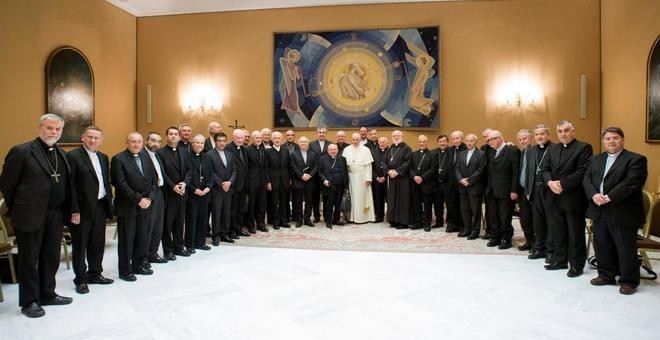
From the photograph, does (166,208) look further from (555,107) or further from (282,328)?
(555,107)

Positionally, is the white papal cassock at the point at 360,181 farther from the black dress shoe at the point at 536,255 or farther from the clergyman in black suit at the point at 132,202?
the clergyman in black suit at the point at 132,202

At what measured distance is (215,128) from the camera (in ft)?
24.6

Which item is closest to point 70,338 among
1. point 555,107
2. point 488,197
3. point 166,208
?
point 166,208

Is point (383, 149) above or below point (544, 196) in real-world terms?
above

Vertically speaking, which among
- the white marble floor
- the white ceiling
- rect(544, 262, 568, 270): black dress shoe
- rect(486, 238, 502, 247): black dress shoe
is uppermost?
the white ceiling

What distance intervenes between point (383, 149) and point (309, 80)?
288 cm

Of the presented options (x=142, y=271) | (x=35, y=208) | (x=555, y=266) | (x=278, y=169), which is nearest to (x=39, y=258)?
(x=35, y=208)

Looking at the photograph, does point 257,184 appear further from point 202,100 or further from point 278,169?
point 202,100

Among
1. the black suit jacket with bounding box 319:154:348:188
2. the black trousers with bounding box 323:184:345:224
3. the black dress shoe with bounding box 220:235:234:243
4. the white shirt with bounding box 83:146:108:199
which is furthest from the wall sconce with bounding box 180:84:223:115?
the white shirt with bounding box 83:146:108:199

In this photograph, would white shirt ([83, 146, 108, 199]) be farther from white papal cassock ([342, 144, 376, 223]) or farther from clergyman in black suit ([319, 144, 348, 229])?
white papal cassock ([342, 144, 376, 223])

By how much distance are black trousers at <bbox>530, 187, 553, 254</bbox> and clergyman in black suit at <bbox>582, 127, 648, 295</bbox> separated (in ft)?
2.43

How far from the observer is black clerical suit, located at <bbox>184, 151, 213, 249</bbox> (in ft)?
20.5

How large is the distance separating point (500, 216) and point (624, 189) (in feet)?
7.89

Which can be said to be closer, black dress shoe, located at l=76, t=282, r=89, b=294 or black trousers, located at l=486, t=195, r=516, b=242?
black dress shoe, located at l=76, t=282, r=89, b=294
